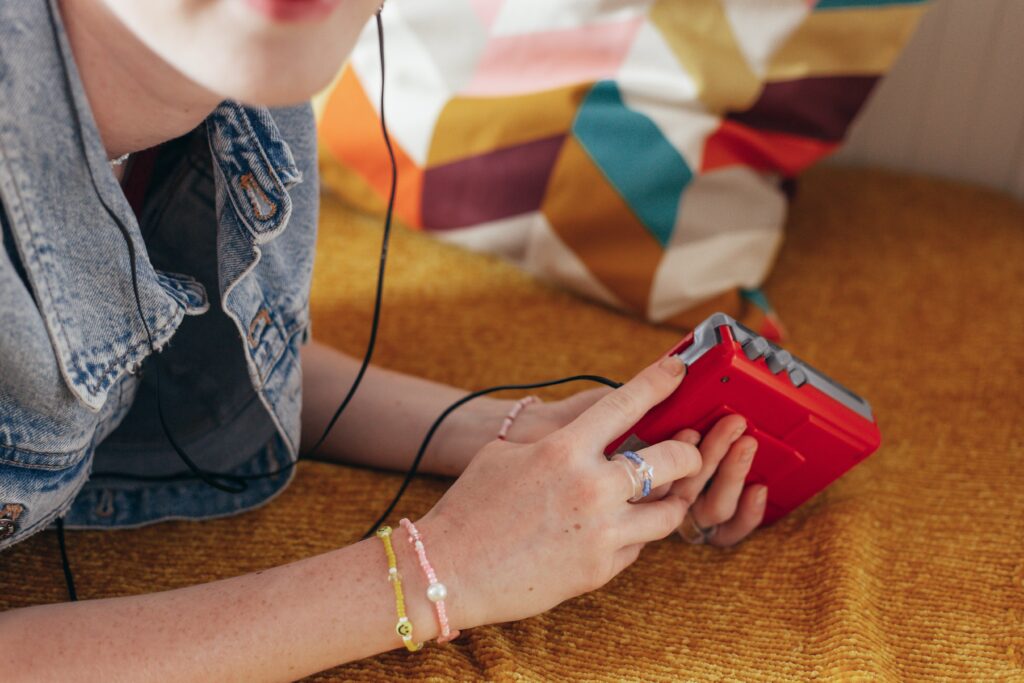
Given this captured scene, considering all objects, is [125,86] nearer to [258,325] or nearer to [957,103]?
[258,325]

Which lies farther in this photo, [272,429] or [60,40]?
[272,429]

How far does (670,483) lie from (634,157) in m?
0.39

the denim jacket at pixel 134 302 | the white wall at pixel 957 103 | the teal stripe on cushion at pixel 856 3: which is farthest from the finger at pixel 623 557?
the white wall at pixel 957 103

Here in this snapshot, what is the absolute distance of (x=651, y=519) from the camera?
64 cm

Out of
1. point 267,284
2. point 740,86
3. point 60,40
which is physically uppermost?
point 60,40

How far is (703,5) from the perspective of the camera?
0.93 metres

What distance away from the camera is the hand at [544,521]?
60 cm

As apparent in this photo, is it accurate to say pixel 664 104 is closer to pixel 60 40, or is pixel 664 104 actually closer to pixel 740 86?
pixel 740 86

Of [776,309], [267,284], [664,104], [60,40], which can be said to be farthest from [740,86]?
[60,40]

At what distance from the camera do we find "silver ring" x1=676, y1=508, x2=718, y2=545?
2.41 feet

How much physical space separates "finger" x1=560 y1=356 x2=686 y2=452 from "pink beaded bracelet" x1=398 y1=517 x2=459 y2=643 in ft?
0.38

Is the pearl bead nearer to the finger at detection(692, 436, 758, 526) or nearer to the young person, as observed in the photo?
the young person

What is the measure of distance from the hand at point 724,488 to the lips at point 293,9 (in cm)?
36

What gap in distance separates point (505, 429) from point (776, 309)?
427 millimetres
